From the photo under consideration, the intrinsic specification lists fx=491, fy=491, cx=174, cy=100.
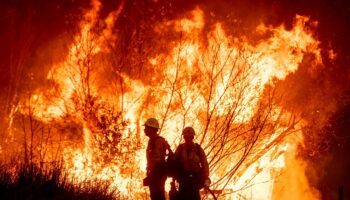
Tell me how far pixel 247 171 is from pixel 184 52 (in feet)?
12.6

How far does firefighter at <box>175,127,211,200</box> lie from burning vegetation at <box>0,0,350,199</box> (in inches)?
108

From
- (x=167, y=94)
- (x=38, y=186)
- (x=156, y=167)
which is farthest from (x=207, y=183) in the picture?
(x=167, y=94)

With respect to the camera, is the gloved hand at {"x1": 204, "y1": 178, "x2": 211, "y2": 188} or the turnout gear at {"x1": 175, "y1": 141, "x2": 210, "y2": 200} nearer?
the gloved hand at {"x1": 204, "y1": 178, "x2": 211, "y2": 188}

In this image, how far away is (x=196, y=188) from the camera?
8.95 metres

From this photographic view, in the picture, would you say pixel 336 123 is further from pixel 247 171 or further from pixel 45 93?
pixel 45 93

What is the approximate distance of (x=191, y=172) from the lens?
895cm

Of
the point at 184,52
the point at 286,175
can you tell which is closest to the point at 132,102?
the point at 184,52

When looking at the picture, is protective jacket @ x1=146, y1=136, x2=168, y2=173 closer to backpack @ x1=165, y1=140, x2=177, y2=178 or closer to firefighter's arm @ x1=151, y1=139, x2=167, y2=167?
firefighter's arm @ x1=151, y1=139, x2=167, y2=167

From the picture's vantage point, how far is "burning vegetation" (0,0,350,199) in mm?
12438

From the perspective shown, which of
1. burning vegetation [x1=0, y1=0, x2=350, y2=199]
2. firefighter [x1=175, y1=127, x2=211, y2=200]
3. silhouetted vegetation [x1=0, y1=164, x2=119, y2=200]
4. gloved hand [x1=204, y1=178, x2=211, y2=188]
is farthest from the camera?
burning vegetation [x1=0, y1=0, x2=350, y2=199]

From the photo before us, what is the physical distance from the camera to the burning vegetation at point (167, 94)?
12438 millimetres

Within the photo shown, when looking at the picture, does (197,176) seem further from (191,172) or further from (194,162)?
(194,162)

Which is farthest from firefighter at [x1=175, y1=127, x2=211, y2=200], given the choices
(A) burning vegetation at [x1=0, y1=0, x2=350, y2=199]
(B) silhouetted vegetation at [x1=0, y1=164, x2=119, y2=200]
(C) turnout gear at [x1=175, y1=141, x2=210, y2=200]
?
(A) burning vegetation at [x1=0, y1=0, x2=350, y2=199]

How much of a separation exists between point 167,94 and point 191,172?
4.52m
